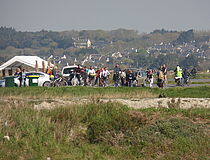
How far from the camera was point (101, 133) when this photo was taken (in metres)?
13.9

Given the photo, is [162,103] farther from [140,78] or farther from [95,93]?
[140,78]

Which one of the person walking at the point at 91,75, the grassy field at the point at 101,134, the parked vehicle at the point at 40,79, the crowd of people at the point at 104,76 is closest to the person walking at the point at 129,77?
the crowd of people at the point at 104,76

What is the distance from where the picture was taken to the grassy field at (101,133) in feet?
39.9

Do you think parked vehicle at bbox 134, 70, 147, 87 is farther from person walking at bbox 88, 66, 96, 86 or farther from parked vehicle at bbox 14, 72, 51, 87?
parked vehicle at bbox 14, 72, 51, 87

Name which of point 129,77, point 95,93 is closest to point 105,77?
point 129,77

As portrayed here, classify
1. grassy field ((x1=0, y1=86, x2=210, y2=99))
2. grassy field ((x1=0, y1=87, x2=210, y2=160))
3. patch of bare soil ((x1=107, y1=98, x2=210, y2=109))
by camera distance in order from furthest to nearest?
1. grassy field ((x1=0, y1=86, x2=210, y2=99))
2. patch of bare soil ((x1=107, y1=98, x2=210, y2=109))
3. grassy field ((x1=0, y1=87, x2=210, y2=160))

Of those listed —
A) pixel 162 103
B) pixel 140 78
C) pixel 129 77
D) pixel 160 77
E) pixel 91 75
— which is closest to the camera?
pixel 162 103

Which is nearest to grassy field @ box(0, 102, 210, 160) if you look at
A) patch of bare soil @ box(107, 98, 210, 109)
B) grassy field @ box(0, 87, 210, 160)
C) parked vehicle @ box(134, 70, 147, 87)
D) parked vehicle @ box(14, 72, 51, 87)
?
grassy field @ box(0, 87, 210, 160)

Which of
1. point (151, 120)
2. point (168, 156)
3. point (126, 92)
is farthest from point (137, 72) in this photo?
point (168, 156)

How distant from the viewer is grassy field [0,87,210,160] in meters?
12.1

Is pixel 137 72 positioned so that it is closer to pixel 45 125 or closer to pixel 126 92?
pixel 126 92

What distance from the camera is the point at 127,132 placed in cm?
1381

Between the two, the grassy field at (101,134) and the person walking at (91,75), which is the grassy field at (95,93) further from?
the grassy field at (101,134)

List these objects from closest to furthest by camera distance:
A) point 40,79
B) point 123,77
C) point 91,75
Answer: point 40,79
point 123,77
point 91,75
